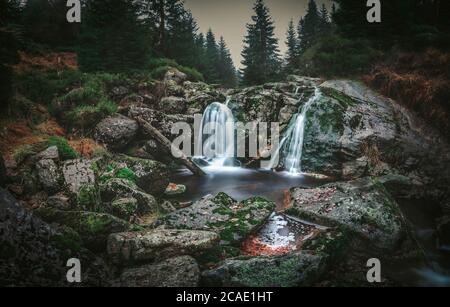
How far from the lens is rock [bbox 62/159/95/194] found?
7.45 m

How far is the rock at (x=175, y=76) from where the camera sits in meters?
16.8

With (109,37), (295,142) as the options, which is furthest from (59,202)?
(109,37)

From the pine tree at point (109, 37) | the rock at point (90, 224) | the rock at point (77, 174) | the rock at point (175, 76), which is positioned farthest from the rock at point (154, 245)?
the rock at point (175, 76)

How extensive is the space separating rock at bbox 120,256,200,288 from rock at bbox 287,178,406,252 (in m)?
3.57

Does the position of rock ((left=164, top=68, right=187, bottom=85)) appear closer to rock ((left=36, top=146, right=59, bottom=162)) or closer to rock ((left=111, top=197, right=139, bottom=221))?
rock ((left=36, top=146, right=59, bottom=162))

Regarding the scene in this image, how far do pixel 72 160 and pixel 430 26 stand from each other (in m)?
18.1

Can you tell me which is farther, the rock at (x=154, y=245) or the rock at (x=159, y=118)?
the rock at (x=159, y=118)

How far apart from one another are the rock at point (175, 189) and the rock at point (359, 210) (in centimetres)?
390

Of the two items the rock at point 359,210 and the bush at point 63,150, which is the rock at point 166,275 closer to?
the rock at point 359,210

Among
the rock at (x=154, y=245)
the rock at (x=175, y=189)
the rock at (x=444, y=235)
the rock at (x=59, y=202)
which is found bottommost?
the rock at (x=444, y=235)

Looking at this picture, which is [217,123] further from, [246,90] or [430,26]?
[430,26]

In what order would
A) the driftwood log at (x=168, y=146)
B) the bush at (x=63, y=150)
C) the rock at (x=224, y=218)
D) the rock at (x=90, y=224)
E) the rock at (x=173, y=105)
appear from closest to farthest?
the rock at (x=90, y=224)
the rock at (x=224, y=218)
the bush at (x=63, y=150)
the driftwood log at (x=168, y=146)
the rock at (x=173, y=105)

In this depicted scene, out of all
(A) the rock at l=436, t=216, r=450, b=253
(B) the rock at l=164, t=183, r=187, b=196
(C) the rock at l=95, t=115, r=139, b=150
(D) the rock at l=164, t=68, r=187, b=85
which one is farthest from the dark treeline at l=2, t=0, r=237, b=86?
(A) the rock at l=436, t=216, r=450, b=253
